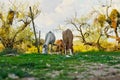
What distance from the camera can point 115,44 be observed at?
65625mm

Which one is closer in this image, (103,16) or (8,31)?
(8,31)

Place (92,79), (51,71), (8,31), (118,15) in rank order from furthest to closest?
(118,15) < (8,31) < (51,71) < (92,79)

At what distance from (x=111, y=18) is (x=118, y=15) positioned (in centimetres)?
131

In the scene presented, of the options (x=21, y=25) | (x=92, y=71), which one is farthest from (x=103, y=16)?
(x=92, y=71)

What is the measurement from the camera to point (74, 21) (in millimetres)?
69562

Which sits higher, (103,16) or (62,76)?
(103,16)

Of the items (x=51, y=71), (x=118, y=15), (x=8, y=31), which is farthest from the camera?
(x=118, y=15)

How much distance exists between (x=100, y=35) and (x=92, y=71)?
175 feet

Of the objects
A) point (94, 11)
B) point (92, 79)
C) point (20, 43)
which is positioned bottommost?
point (92, 79)

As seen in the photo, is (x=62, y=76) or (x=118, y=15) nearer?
(x=62, y=76)

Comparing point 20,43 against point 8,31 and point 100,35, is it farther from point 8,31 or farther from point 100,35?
point 100,35

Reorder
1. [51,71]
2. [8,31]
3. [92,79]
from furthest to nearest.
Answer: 1. [8,31]
2. [51,71]
3. [92,79]

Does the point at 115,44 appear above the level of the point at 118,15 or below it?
below

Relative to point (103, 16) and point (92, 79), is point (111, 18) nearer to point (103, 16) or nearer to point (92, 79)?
point (103, 16)
